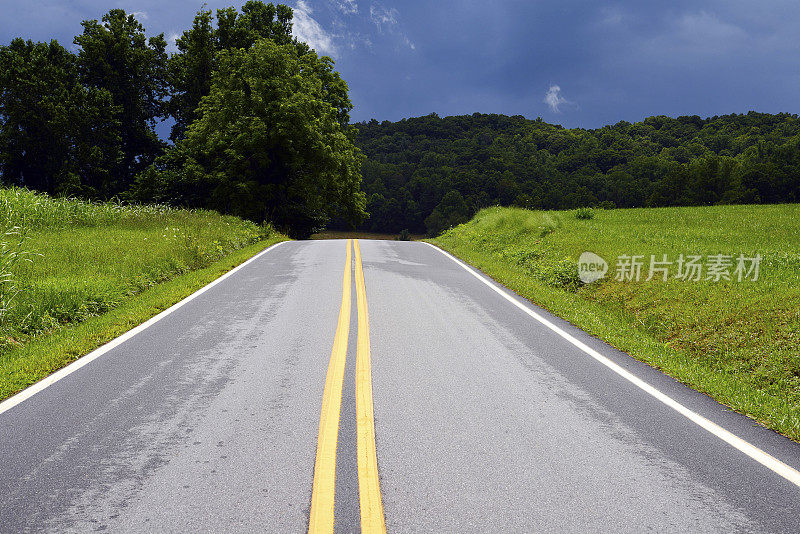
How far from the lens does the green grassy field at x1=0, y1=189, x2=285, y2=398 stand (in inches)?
253

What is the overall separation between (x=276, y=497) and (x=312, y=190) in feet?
92.8

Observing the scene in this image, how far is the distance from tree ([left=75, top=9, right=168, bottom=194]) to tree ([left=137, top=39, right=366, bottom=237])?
30.0ft

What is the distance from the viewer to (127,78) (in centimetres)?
4012

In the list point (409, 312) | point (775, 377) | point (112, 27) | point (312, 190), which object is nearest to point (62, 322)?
point (409, 312)

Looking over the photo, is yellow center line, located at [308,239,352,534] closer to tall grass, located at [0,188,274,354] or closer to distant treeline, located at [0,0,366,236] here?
tall grass, located at [0,188,274,354]

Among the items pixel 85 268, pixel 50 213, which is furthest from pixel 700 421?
pixel 50 213

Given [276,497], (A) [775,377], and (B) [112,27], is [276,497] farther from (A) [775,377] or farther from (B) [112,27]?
(B) [112,27]

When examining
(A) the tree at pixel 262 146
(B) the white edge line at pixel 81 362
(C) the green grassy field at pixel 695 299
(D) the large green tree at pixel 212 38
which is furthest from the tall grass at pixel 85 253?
(D) the large green tree at pixel 212 38

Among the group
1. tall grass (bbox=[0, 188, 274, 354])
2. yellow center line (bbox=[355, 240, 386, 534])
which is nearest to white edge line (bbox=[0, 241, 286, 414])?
tall grass (bbox=[0, 188, 274, 354])

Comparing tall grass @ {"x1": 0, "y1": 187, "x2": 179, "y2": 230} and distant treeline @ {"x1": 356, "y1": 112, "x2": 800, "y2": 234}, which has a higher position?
distant treeline @ {"x1": 356, "y1": 112, "x2": 800, "y2": 234}

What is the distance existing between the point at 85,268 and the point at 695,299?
11031 mm

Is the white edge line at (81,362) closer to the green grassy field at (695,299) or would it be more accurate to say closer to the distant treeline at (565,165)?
the green grassy field at (695,299)

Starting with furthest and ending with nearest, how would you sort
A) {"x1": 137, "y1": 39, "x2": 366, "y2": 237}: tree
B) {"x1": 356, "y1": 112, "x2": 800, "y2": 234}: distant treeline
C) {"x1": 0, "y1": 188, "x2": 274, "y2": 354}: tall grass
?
{"x1": 356, "y1": 112, "x2": 800, "y2": 234}: distant treeline < {"x1": 137, "y1": 39, "x2": 366, "y2": 237}: tree < {"x1": 0, "y1": 188, "x2": 274, "y2": 354}: tall grass

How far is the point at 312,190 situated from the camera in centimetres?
3041
